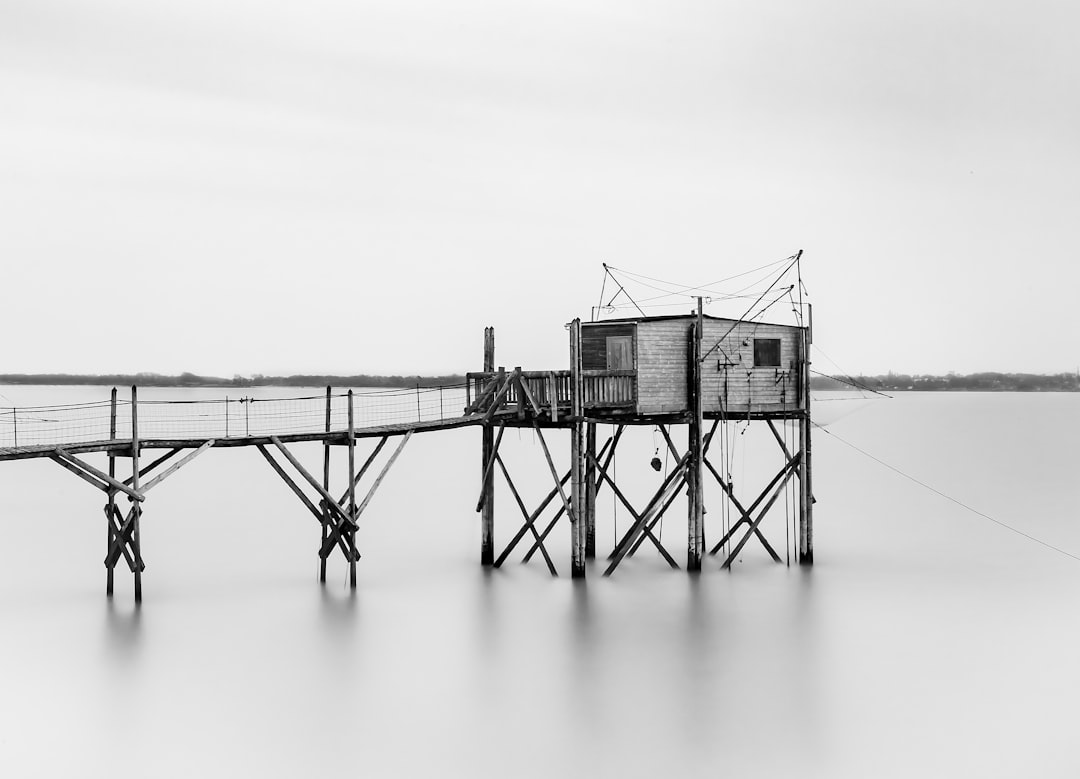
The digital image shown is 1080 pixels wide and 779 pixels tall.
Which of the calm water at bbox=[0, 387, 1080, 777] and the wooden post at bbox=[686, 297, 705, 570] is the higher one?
the wooden post at bbox=[686, 297, 705, 570]

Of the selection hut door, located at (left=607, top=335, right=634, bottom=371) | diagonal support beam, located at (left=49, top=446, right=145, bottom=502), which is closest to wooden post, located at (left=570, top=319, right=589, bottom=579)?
hut door, located at (left=607, top=335, right=634, bottom=371)

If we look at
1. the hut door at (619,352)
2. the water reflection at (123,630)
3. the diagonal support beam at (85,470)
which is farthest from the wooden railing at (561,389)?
the water reflection at (123,630)

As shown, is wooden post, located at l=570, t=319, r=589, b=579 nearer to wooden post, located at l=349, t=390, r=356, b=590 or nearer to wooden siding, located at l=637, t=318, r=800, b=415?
wooden siding, located at l=637, t=318, r=800, b=415

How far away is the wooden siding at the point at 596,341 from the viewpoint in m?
31.3

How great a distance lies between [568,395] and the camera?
30.4 metres

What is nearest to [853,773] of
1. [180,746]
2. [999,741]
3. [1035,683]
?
[999,741]

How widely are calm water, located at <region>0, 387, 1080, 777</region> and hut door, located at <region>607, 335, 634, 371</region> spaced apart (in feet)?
19.2

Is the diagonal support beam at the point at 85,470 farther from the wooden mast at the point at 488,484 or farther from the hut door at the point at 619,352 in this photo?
the hut door at the point at 619,352

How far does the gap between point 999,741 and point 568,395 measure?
13.9 meters

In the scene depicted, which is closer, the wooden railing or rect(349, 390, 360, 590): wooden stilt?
rect(349, 390, 360, 590): wooden stilt

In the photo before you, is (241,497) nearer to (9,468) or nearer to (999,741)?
(9,468)

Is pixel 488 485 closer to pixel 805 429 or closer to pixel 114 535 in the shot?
pixel 805 429

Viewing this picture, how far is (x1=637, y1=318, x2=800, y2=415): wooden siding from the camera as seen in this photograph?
30.2 m

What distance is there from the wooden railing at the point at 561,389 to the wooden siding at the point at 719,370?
0.43 metres
